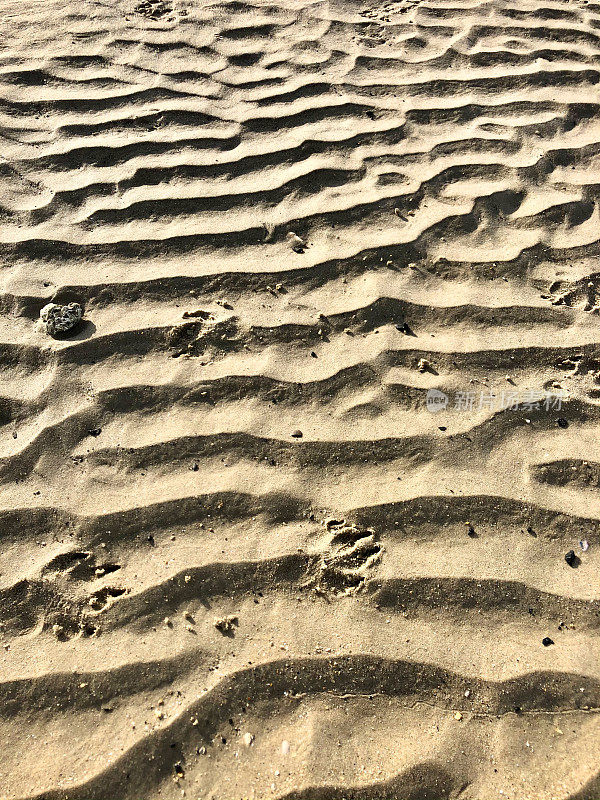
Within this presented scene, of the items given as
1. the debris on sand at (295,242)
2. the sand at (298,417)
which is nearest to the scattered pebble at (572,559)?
the sand at (298,417)

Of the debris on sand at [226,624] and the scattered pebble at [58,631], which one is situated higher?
the debris on sand at [226,624]

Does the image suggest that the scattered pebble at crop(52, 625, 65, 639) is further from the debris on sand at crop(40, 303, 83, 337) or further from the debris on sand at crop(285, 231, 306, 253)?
the debris on sand at crop(285, 231, 306, 253)

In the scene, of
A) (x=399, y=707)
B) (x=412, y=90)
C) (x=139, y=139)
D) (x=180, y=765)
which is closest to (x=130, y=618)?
(x=180, y=765)

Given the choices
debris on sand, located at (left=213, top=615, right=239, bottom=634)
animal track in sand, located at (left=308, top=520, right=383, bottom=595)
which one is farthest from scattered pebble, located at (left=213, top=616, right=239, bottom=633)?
animal track in sand, located at (left=308, top=520, right=383, bottom=595)

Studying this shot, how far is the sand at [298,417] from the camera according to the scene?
1.47 m

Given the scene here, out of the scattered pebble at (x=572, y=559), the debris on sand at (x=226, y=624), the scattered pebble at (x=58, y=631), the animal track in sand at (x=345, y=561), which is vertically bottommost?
the scattered pebble at (x=58, y=631)

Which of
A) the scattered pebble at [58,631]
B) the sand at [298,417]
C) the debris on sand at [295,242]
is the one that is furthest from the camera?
the debris on sand at [295,242]

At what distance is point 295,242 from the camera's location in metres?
2.26

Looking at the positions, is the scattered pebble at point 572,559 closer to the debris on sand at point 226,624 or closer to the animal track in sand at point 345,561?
the animal track in sand at point 345,561

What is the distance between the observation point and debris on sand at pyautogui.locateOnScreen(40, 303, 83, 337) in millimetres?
2021

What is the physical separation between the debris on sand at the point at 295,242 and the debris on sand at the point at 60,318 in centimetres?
83

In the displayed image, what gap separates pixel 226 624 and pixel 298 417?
663mm

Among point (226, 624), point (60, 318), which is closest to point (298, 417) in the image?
point (226, 624)

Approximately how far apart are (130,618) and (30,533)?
42 cm
